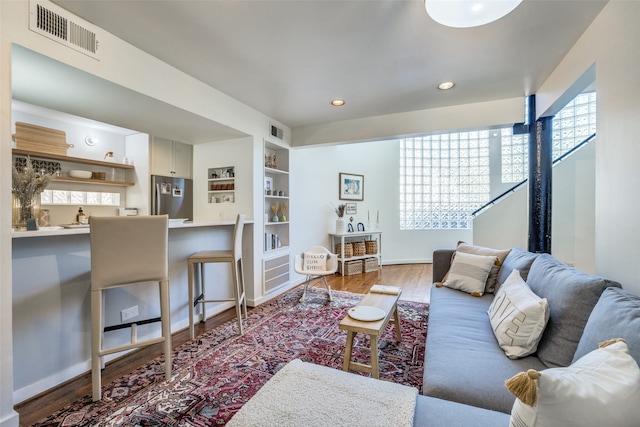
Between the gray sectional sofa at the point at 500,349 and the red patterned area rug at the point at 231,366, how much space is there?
0.54 meters

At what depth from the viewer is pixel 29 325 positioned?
1.68 meters

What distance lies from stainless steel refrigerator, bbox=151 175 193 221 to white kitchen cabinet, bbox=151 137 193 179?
117mm

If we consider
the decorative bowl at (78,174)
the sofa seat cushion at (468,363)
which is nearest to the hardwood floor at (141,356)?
the sofa seat cushion at (468,363)

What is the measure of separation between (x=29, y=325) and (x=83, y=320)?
30 cm

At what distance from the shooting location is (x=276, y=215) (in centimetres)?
407

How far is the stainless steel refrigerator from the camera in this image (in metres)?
4.32

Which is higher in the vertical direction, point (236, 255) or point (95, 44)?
point (95, 44)

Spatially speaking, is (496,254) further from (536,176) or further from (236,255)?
(236,255)

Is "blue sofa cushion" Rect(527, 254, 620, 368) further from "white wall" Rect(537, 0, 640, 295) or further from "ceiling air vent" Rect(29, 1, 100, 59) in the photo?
"ceiling air vent" Rect(29, 1, 100, 59)

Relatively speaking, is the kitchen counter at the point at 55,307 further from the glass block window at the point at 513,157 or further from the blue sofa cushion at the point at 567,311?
the glass block window at the point at 513,157

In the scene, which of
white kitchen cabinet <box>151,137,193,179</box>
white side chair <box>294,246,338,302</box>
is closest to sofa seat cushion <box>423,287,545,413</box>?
white side chair <box>294,246,338,302</box>

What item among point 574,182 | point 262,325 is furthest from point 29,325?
point 574,182

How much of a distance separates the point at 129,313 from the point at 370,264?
408cm

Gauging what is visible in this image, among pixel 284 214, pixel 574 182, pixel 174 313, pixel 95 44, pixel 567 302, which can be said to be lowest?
pixel 174 313
